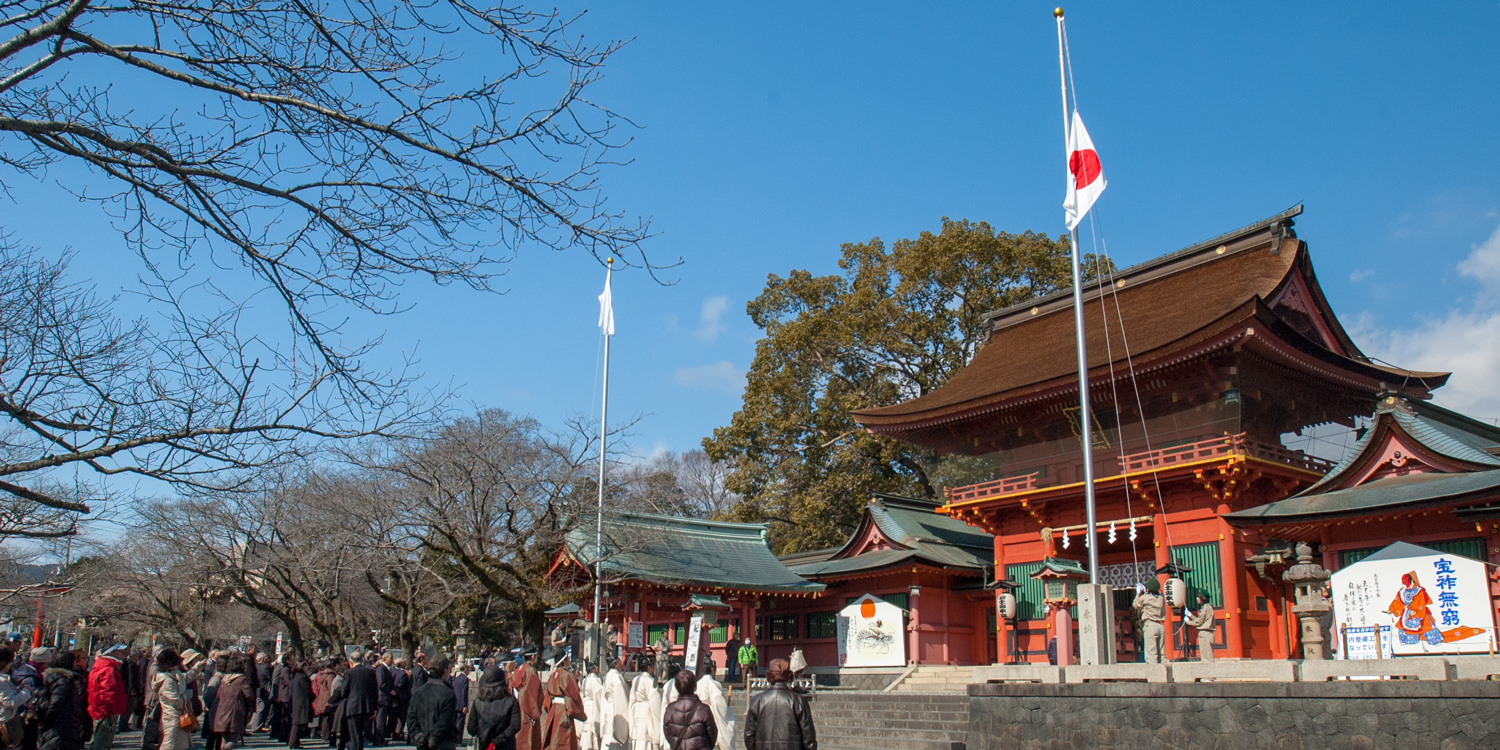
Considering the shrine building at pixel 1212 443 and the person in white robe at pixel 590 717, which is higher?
the shrine building at pixel 1212 443

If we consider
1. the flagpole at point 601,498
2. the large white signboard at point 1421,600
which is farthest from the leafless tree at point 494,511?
the large white signboard at point 1421,600

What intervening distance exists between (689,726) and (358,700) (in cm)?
639

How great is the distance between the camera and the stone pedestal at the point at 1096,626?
42.3 feet

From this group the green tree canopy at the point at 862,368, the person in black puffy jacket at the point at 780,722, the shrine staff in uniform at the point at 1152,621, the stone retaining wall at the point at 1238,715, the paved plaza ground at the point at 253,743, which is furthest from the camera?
the green tree canopy at the point at 862,368

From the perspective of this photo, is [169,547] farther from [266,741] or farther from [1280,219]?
[1280,219]

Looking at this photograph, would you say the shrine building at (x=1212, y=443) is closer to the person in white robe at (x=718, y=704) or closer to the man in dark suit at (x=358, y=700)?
the person in white robe at (x=718, y=704)

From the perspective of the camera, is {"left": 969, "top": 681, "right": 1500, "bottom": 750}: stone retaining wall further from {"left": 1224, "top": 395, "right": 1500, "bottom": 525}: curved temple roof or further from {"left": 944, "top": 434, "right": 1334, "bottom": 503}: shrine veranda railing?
{"left": 944, "top": 434, "right": 1334, "bottom": 503}: shrine veranda railing

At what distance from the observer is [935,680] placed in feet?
70.0

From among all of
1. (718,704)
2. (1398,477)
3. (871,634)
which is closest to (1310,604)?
(1398,477)

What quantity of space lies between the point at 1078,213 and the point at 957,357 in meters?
18.7

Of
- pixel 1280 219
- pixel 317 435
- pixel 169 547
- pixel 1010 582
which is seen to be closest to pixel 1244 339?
pixel 1280 219

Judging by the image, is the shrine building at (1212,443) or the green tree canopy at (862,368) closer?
the shrine building at (1212,443)

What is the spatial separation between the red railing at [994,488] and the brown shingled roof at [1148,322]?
171 centimetres

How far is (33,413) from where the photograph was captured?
16.5ft
